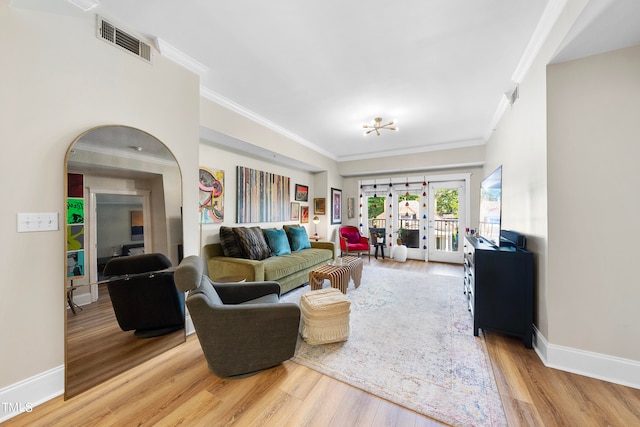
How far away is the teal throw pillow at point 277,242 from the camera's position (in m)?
4.00

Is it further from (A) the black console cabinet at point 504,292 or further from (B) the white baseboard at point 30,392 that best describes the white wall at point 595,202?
(B) the white baseboard at point 30,392

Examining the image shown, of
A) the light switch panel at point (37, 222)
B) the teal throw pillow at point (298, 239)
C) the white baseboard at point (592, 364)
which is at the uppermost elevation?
the light switch panel at point (37, 222)

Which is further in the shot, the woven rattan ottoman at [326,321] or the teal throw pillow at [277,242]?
the teal throw pillow at [277,242]

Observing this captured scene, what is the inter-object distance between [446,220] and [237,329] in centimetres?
554

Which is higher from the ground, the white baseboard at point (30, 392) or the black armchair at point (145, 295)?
the black armchair at point (145, 295)

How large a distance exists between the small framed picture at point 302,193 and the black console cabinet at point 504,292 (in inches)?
155

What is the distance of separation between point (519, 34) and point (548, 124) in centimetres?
84

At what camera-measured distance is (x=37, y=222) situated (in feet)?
4.95

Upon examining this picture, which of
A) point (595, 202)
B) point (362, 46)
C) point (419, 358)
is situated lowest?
point (419, 358)

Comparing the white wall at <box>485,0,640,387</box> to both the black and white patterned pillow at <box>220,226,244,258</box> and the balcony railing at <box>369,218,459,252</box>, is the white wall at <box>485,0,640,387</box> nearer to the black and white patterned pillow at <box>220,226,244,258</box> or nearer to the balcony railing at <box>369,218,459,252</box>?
the black and white patterned pillow at <box>220,226,244,258</box>

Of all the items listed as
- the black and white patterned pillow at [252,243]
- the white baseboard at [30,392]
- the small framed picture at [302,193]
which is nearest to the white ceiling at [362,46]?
the black and white patterned pillow at [252,243]

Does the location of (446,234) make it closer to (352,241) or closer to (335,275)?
(352,241)

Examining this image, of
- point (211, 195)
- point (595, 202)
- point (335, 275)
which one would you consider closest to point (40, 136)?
point (211, 195)

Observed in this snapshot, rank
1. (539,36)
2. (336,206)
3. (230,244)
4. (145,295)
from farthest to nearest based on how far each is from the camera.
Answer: (336,206)
(230,244)
(145,295)
(539,36)
